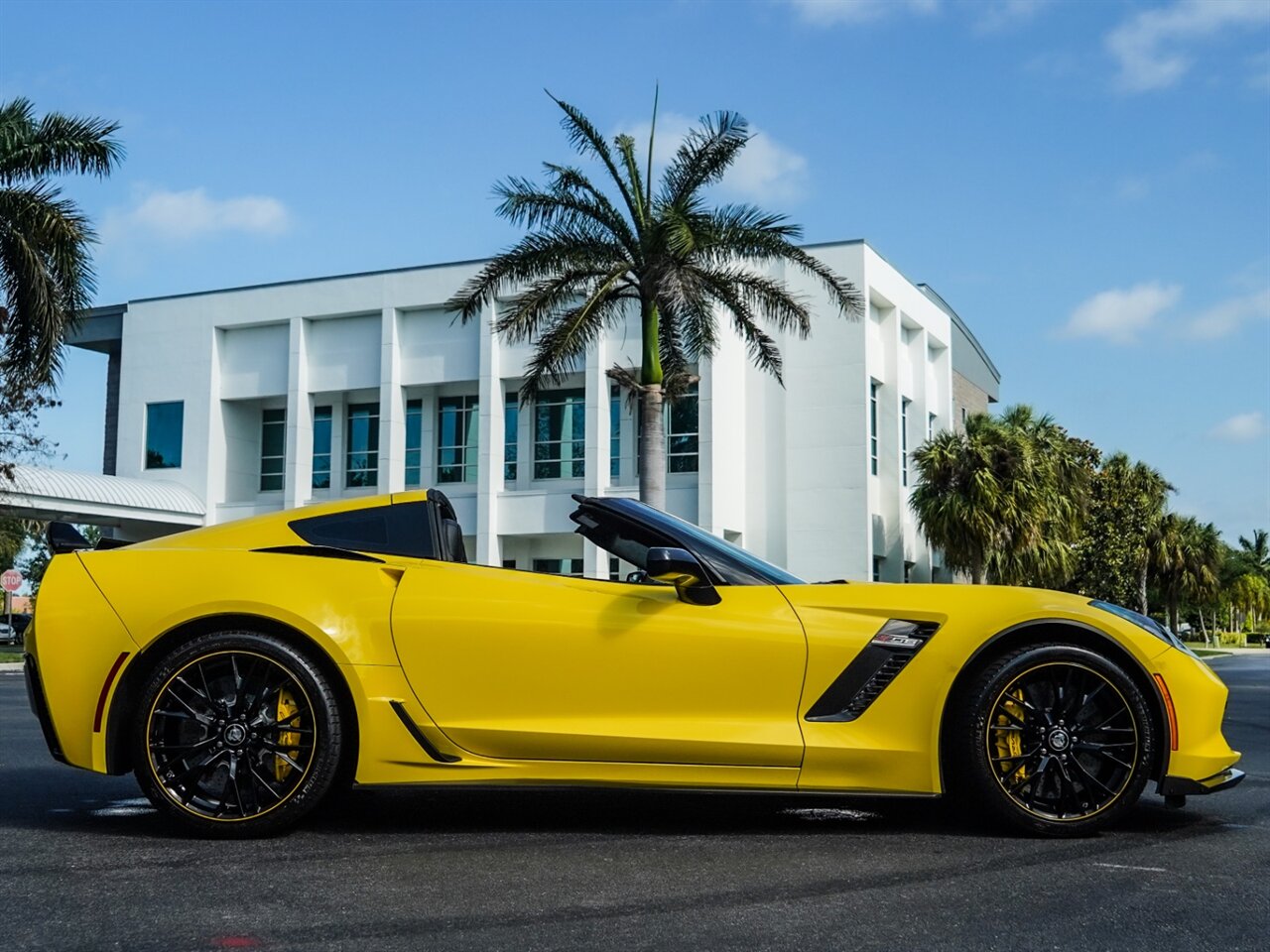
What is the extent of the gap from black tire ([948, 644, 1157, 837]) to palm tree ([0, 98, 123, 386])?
22.5m

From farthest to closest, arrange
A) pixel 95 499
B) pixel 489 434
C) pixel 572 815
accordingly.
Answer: pixel 489 434
pixel 95 499
pixel 572 815

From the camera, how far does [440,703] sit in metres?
4.68

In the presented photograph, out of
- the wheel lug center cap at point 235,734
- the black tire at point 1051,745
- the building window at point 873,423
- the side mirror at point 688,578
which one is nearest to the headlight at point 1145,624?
the black tire at point 1051,745

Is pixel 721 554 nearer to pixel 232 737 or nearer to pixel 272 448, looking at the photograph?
pixel 232 737

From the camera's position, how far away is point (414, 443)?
43031mm

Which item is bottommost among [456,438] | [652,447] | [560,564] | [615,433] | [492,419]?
[560,564]

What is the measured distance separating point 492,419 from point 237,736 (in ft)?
117

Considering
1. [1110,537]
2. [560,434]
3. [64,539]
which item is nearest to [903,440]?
[1110,537]

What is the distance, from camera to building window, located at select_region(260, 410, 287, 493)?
1786 inches

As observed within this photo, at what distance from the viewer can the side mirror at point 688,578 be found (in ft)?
15.3

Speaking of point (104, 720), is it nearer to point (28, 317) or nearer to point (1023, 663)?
point (1023, 663)

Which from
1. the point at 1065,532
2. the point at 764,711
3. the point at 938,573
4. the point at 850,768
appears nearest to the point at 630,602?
the point at 764,711

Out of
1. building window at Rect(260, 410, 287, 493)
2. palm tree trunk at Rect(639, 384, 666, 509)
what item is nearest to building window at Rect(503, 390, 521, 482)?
building window at Rect(260, 410, 287, 493)

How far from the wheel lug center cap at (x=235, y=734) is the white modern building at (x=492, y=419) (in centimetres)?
3134
